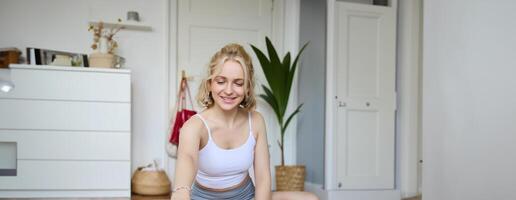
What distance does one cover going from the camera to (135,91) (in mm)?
4402

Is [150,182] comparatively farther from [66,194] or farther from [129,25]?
[129,25]

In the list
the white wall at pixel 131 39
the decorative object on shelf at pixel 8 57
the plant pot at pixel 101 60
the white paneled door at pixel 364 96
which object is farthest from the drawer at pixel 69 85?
the white paneled door at pixel 364 96

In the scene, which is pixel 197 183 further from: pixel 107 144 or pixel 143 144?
pixel 143 144

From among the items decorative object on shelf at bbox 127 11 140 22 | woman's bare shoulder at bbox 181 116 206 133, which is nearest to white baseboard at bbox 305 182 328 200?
decorative object on shelf at bbox 127 11 140 22

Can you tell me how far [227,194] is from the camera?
1706 mm

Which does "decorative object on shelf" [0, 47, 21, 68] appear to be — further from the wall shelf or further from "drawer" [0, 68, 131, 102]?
the wall shelf

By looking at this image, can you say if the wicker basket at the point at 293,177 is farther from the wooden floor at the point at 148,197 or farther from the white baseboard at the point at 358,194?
the wooden floor at the point at 148,197

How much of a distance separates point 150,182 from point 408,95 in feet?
8.06

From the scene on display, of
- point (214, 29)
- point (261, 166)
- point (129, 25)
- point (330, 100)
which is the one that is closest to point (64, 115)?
point (129, 25)

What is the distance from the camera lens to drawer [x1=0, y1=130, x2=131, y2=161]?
374 cm

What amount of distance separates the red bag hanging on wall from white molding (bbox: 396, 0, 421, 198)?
1941 millimetres

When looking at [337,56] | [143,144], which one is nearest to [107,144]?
[143,144]

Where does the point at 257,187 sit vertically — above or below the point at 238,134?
below

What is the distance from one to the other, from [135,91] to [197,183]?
9.27 feet
